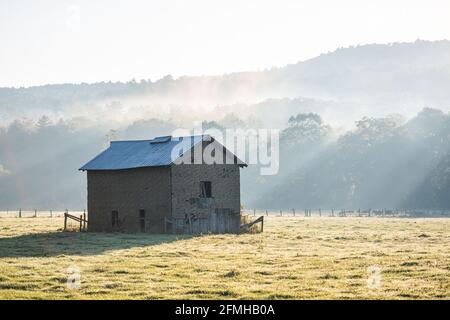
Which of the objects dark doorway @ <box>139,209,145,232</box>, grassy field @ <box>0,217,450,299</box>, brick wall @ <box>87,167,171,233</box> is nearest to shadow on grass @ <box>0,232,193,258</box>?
grassy field @ <box>0,217,450,299</box>

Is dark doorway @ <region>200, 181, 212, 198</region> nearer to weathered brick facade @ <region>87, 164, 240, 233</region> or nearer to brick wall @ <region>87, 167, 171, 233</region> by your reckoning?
weathered brick facade @ <region>87, 164, 240, 233</region>

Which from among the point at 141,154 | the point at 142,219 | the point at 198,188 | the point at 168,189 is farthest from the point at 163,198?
the point at 141,154

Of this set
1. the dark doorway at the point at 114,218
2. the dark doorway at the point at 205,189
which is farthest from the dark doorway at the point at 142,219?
the dark doorway at the point at 205,189

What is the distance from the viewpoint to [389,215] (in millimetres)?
92750

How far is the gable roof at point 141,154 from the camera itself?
55156 millimetres

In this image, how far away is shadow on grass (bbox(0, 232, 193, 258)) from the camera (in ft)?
118

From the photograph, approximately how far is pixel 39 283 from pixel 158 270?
16.9ft

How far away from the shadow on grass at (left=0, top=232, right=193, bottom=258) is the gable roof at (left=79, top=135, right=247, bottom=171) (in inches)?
299

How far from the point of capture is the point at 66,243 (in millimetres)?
41906

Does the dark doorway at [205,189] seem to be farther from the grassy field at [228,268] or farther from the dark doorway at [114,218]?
the grassy field at [228,268]

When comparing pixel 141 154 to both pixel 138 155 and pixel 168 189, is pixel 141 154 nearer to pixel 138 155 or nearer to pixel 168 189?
pixel 138 155

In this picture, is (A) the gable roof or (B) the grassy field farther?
(A) the gable roof

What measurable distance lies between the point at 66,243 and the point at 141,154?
17.2 meters
